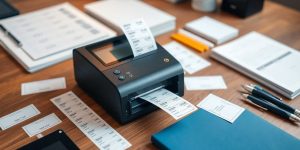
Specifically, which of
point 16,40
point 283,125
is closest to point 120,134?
point 283,125

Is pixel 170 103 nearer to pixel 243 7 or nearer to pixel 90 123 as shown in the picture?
pixel 90 123

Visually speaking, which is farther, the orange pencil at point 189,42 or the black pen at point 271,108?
the orange pencil at point 189,42

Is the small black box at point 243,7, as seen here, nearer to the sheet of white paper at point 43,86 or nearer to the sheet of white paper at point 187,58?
the sheet of white paper at point 187,58

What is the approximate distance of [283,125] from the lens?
884 millimetres

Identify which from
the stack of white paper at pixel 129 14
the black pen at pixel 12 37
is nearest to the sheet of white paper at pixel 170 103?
the stack of white paper at pixel 129 14

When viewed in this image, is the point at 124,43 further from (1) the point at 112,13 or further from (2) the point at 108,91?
(1) the point at 112,13

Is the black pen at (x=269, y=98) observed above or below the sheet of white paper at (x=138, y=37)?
below

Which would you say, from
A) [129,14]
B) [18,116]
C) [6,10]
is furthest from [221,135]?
[6,10]

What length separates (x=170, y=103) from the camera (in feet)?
2.86

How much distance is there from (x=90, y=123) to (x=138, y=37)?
9.6 inches

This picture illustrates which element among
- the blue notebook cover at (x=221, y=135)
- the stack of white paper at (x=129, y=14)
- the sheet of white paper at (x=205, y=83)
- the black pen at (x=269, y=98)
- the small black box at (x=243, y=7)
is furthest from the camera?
the small black box at (x=243, y=7)

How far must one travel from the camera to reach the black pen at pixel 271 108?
2.93ft

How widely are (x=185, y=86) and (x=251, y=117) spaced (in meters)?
0.21

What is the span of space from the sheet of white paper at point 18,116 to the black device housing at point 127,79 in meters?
0.15
